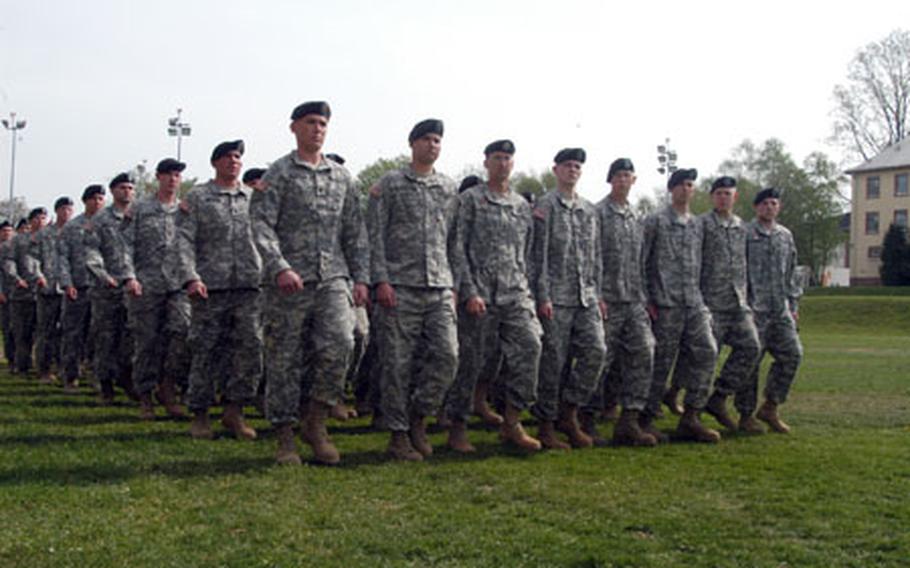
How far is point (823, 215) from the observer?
255 ft

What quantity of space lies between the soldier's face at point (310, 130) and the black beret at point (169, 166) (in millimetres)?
3030

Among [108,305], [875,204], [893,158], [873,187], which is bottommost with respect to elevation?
[108,305]

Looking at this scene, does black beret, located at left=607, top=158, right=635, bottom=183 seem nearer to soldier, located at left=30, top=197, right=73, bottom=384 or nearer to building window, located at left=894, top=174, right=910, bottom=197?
soldier, located at left=30, top=197, right=73, bottom=384

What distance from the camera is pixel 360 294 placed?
7.14 m

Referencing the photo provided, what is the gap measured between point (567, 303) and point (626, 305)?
0.76m

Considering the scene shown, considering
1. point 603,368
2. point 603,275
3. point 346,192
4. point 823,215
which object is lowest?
point 603,368

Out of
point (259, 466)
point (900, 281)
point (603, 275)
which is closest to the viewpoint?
point (259, 466)

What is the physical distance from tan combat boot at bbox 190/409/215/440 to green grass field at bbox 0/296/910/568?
170mm

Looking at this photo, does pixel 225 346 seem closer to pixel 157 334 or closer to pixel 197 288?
pixel 197 288

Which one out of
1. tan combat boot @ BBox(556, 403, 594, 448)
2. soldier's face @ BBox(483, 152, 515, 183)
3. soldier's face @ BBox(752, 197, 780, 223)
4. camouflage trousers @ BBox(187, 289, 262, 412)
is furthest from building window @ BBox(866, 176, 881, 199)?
camouflage trousers @ BBox(187, 289, 262, 412)

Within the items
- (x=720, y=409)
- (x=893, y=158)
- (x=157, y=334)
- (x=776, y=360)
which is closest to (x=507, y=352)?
(x=720, y=409)

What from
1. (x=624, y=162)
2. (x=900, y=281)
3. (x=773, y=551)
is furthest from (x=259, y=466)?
(x=900, y=281)

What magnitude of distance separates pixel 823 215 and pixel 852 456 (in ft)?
246

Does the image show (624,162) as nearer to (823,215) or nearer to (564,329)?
(564,329)
